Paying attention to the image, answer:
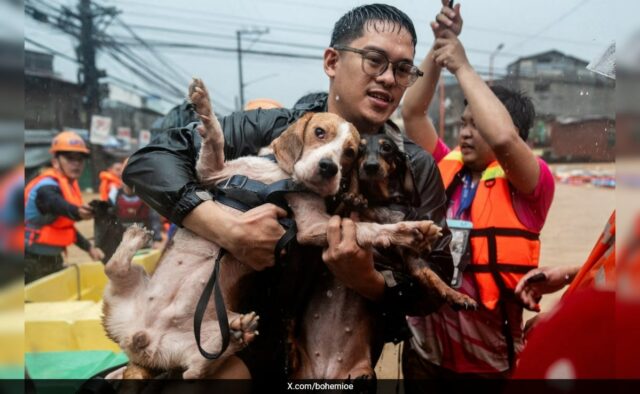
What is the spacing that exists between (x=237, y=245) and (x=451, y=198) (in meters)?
1.03

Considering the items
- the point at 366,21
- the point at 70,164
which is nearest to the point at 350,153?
the point at 366,21

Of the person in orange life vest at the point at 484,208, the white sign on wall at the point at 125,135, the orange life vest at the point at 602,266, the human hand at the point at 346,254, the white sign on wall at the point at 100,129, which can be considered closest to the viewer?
the orange life vest at the point at 602,266

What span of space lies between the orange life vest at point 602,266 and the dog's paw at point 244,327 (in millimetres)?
954

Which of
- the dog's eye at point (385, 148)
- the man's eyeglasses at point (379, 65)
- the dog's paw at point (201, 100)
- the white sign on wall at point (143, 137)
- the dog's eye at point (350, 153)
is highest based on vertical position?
the man's eyeglasses at point (379, 65)

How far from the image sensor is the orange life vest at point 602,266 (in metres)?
1.29

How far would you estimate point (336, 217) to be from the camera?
1.59 meters

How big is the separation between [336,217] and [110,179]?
1681mm

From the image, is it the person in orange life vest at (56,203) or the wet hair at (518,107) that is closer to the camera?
the wet hair at (518,107)

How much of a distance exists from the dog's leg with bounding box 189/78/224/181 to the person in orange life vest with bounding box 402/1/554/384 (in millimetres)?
832

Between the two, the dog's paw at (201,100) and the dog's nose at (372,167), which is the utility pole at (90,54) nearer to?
the dog's paw at (201,100)

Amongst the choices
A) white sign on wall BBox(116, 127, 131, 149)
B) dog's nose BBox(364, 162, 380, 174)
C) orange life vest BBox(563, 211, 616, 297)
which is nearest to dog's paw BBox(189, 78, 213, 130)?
dog's nose BBox(364, 162, 380, 174)

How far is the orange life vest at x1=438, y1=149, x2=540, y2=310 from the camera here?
2.04 metres

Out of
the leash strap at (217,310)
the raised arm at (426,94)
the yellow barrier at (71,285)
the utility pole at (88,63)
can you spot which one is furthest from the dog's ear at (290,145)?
the yellow barrier at (71,285)

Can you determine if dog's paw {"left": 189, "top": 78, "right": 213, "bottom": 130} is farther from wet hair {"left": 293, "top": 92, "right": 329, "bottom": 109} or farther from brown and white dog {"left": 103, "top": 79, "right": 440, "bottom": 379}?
wet hair {"left": 293, "top": 92, "right": 329, "bottom": 109}
